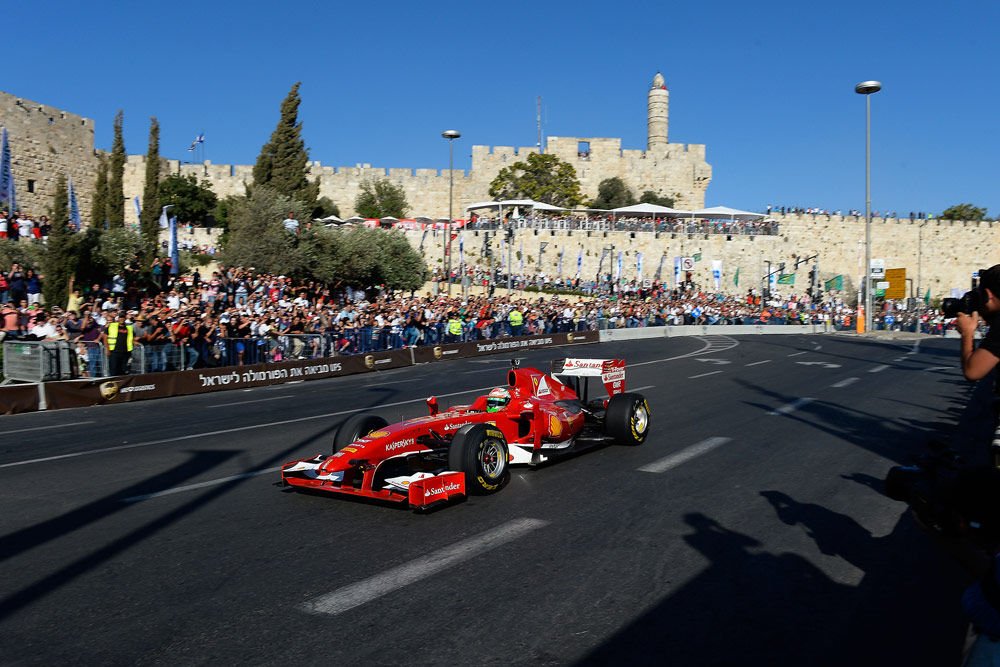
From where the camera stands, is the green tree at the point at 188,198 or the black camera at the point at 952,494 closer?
the black camera at the point at 952,494

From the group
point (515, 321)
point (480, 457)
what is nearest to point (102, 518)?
point (480, 457)

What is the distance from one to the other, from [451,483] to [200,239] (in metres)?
59.4

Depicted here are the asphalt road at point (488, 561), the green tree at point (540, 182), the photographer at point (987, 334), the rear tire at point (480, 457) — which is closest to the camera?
the photographer at point (987, 334)

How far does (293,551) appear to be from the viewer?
6172mm

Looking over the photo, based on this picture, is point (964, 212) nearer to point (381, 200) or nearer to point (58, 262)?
point (381, 200)

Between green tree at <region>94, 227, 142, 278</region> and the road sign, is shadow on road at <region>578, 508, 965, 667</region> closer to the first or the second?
green tree at <region>94, 227, 142, 278</region>

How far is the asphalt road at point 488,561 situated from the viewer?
452 centimetres

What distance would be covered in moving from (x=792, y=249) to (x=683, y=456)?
231 ft

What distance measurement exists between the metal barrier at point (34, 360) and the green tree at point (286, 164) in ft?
101

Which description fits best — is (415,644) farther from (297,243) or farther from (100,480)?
(297,243)

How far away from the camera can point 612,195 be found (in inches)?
3342

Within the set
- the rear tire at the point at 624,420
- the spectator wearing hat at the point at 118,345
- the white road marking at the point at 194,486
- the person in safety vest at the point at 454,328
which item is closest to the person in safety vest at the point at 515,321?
the person in safety vest at the point at 454,328

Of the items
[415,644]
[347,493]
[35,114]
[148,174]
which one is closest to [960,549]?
[415,644]

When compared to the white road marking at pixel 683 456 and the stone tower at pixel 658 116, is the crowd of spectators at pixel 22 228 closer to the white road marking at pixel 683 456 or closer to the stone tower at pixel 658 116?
the white road marking at pixel 683 456
